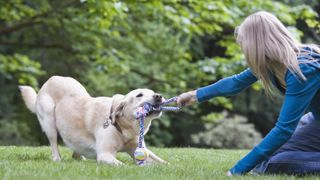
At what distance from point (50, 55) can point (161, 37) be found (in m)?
3.67

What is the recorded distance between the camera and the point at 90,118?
21.1ft

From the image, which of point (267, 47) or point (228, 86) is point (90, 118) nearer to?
point (228, 86)

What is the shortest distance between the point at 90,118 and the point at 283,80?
2.62 meters

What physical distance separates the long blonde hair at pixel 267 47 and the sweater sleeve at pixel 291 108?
0.08 m

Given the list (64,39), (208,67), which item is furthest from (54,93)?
(64,39)

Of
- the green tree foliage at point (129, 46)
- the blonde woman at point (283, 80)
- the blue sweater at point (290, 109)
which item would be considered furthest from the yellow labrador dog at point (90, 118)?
the green tree foliage at point (129, 46)

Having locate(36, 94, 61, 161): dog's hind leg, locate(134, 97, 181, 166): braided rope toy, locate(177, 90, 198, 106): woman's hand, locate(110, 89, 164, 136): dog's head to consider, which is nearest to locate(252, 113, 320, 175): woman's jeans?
locate(177, 90, 198, 106): woman's hand

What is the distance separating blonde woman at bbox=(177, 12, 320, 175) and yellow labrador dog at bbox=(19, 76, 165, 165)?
1554 millimetres

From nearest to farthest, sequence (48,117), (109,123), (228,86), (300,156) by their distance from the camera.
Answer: (300,156), (228,86), (109,123), (48,117)

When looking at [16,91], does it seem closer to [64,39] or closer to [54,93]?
[64,39]

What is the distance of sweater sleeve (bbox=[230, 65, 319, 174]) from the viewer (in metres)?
4.33

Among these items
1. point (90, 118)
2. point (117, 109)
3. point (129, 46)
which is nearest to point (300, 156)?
point (117, 109)

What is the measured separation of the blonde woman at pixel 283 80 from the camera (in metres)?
4.34

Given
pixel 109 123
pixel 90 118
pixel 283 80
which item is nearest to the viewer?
pixel 283 80
